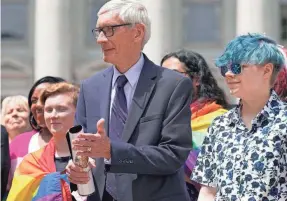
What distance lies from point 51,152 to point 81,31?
2493 cm

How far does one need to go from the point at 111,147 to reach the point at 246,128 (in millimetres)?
675

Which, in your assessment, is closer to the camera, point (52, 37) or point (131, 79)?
point (131, 79)

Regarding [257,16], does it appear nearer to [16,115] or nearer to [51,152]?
[16,115]

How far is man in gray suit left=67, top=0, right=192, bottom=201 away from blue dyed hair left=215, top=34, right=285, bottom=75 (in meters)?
0.41

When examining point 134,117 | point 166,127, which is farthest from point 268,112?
point 134,117

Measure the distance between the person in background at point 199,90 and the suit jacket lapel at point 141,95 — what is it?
1.32 m

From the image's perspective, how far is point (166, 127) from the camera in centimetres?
464

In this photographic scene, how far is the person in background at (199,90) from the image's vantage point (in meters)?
6.12

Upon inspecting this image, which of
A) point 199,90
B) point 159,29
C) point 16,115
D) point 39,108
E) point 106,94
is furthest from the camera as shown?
point 159,29

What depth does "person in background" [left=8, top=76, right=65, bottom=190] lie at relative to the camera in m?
6.86

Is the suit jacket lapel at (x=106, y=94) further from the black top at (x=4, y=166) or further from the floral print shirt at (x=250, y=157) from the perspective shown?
the black top at (x=4, y=166)

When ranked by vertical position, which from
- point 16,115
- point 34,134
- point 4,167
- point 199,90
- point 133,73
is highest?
point 133,73

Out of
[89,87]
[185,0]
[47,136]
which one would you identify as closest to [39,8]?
[185,0]

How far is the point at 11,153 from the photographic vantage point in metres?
7.34
